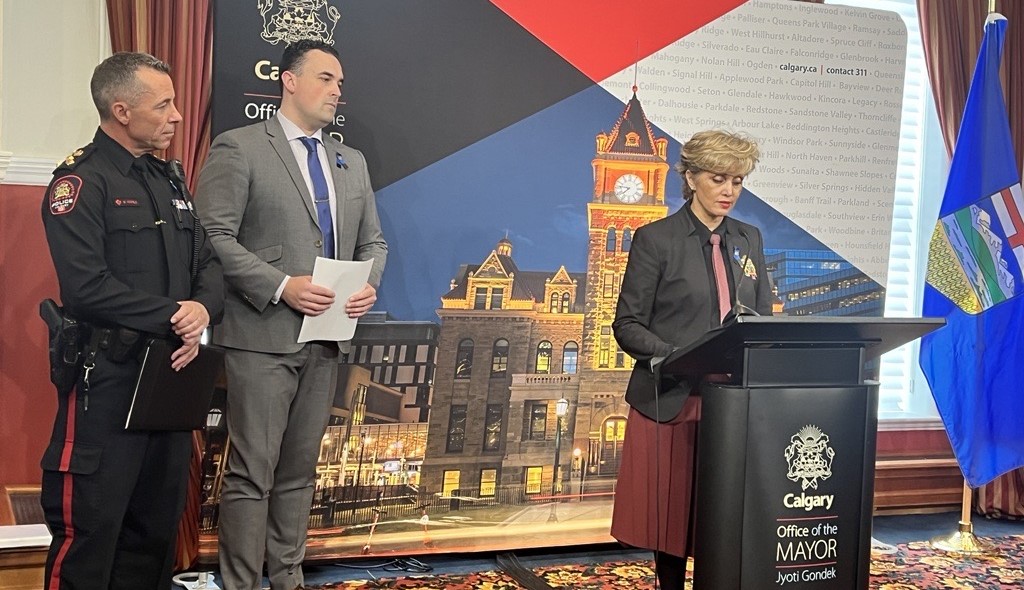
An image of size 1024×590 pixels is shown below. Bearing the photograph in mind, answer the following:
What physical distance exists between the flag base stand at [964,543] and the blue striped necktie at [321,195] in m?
2.98

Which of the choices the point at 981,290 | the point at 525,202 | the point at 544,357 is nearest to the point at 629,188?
the point at 525,202

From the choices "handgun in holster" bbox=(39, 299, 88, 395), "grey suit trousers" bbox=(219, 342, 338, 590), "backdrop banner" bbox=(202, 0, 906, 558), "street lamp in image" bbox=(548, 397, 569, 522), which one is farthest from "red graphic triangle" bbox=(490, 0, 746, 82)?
"handgun in holster" bbox=(39, 299, 88, 395)

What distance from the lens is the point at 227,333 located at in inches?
118

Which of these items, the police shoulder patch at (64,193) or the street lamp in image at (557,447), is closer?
the police shoulder patch at (64,193)

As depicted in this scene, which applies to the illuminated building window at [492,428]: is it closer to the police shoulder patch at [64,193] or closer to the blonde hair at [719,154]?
the blonde hair at [719,154]

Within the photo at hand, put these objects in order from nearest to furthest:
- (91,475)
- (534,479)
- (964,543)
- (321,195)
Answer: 1. (91,475)
2. (321,195)
3. (534,479)
4. (964,543)

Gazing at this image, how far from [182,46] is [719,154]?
198cm

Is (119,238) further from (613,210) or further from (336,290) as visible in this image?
(613,210)

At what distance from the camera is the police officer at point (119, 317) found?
2.34 metres

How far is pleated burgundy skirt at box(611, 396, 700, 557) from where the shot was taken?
264 cm

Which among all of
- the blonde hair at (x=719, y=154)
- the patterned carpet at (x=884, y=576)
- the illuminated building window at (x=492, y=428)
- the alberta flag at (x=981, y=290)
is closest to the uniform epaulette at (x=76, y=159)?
the blonde hair at (x=719, y=154)

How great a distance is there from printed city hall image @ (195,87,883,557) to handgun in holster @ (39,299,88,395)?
41.9 inches

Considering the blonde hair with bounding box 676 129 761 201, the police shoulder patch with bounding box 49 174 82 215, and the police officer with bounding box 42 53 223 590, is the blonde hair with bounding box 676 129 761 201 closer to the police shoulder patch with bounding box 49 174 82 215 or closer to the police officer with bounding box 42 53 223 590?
the police officer with bounding box 42 53 223 590

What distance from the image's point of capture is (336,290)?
9.94 ft
